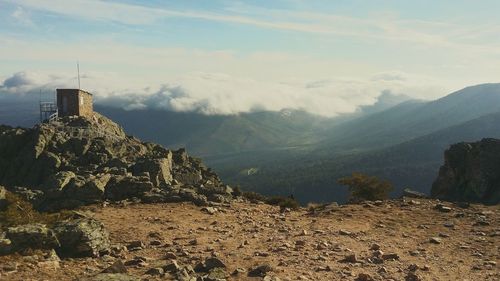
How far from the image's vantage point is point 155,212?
29531 millimetres

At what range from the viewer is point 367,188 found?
1710 inches

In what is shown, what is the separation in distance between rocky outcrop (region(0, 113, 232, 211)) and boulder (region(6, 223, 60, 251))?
12.7 metres

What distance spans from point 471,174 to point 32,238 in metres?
43.2

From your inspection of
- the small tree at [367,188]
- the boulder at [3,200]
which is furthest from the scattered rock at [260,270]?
the small tree at [367,188]

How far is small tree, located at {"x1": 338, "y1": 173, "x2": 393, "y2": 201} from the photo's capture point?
42.9 m

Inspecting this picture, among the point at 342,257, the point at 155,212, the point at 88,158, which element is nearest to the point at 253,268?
the point at 342,257

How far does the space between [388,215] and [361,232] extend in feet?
17.9

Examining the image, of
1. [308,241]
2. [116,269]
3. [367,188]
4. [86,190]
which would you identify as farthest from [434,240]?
[86,190]

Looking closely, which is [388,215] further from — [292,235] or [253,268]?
[253,268]

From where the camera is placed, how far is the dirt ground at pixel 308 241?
57.9 ft

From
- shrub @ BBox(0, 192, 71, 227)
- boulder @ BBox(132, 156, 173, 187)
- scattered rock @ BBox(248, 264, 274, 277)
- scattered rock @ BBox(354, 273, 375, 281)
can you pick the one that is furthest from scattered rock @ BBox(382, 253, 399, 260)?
boulder @ BBox(132, 156, 173, 187)

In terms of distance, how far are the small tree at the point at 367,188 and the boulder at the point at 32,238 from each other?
30200 mm

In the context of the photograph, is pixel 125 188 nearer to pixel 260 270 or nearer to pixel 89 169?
pixel 89 169

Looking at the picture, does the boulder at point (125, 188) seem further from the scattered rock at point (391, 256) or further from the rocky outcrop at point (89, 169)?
the scattered rock at point (391, 256)
